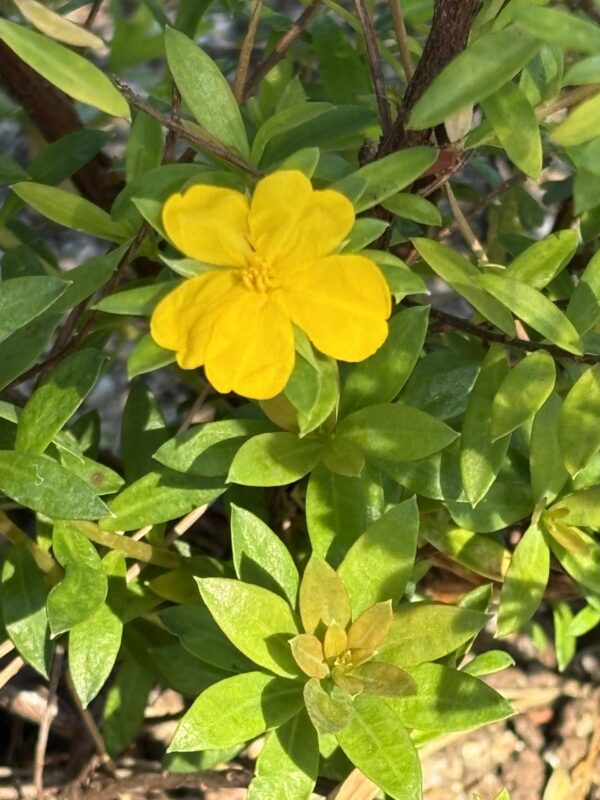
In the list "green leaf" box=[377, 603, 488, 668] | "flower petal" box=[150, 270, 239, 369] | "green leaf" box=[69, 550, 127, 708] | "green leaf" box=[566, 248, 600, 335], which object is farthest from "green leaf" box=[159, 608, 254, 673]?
"green leaf" box=[566, 248, 600, 335]

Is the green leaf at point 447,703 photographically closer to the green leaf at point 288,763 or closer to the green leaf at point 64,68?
the green leaf at point 288,763

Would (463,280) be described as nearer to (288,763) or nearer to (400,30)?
(400,30)

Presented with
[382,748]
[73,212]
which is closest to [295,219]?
[73,212]

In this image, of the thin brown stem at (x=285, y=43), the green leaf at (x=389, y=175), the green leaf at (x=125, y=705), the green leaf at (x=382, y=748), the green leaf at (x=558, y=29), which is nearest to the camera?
the green leaf at (x=558, y=29)

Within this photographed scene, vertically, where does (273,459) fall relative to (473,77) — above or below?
below

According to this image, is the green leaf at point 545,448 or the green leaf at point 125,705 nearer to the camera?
the green leaf at point 545,448

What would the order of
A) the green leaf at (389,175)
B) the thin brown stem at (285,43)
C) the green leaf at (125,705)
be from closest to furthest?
1. the green leaf at (389,175)
2. the thin brown stem at (285,43)
3. the green leaf at (125,705)

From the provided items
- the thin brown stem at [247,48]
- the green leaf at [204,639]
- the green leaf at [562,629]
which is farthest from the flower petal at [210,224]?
the green leaf at [562,629]
